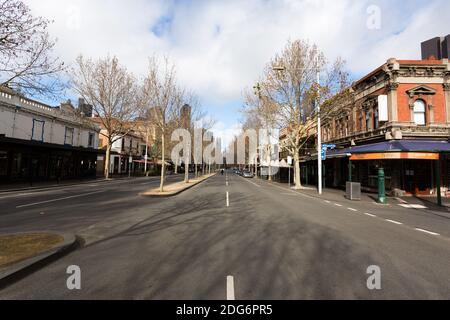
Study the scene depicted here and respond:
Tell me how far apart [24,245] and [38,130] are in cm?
2727

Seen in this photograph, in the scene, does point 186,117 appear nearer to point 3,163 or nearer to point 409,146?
point 3,163

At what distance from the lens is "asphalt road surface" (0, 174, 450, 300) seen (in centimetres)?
358

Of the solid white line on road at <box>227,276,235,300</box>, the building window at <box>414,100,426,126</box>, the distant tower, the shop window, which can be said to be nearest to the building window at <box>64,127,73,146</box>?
the shop window

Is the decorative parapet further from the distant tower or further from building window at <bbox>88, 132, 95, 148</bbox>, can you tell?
the distant tower

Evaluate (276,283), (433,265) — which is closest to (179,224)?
(276,283)

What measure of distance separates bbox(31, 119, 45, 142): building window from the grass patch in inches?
1011

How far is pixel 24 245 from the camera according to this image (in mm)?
5250

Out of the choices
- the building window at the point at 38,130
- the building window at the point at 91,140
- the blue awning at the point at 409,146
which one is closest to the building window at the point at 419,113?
the blue awning at the point at 409,146

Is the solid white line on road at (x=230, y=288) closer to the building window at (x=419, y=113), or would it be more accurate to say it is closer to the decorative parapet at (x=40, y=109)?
the building window at (x=419, y=113)

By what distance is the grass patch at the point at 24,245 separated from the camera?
179 inches

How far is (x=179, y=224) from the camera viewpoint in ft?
25.9

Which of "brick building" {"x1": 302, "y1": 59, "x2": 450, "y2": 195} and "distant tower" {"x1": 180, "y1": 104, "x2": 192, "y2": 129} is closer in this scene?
"brick building" {"x1": 302, "y1": 59, "x2": 450, "y2": 195}

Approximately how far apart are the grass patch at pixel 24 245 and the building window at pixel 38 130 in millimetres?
25685

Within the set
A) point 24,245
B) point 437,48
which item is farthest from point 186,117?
point 437,48
